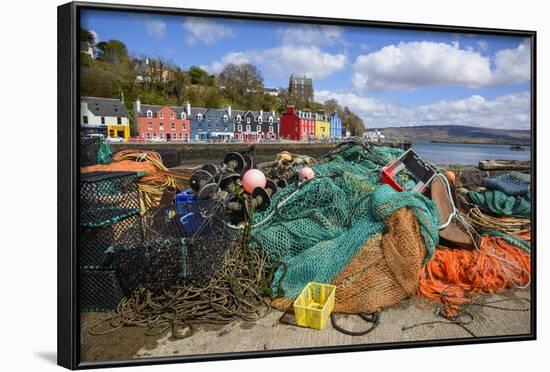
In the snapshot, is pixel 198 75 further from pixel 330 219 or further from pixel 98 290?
pixel 98 290

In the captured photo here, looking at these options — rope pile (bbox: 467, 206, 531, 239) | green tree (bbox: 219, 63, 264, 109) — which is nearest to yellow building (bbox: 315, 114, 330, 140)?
green tree (bbox: 219, 63, 264, 109)

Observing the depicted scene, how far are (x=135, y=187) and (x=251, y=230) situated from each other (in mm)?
1173

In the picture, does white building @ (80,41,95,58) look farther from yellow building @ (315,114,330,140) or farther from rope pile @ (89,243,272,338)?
yellow building @ (315,114,330,140)

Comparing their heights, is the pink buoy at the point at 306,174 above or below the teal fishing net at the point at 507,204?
above

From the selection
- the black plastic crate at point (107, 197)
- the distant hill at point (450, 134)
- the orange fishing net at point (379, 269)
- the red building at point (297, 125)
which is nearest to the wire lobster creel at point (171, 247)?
the black plastic crate at point (107, 197)

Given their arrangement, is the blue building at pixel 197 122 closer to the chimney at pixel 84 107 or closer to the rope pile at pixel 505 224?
the chimney at pixel 84 107

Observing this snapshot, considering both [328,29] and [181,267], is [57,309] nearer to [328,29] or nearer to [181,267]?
[181,267]

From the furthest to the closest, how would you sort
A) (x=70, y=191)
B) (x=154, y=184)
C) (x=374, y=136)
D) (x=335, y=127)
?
(x=374, y=136), (x=335, y=127), (x=154, y=184), (x=70, y=191)

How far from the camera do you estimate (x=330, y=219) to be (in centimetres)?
500

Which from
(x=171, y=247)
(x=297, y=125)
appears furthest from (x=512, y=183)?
(x=171, y=247)

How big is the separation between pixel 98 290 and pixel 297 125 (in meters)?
2.55

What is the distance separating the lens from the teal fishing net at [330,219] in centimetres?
471

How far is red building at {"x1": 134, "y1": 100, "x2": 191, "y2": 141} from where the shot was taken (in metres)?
4.62

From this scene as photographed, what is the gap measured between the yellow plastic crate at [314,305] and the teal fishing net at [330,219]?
0.09m
